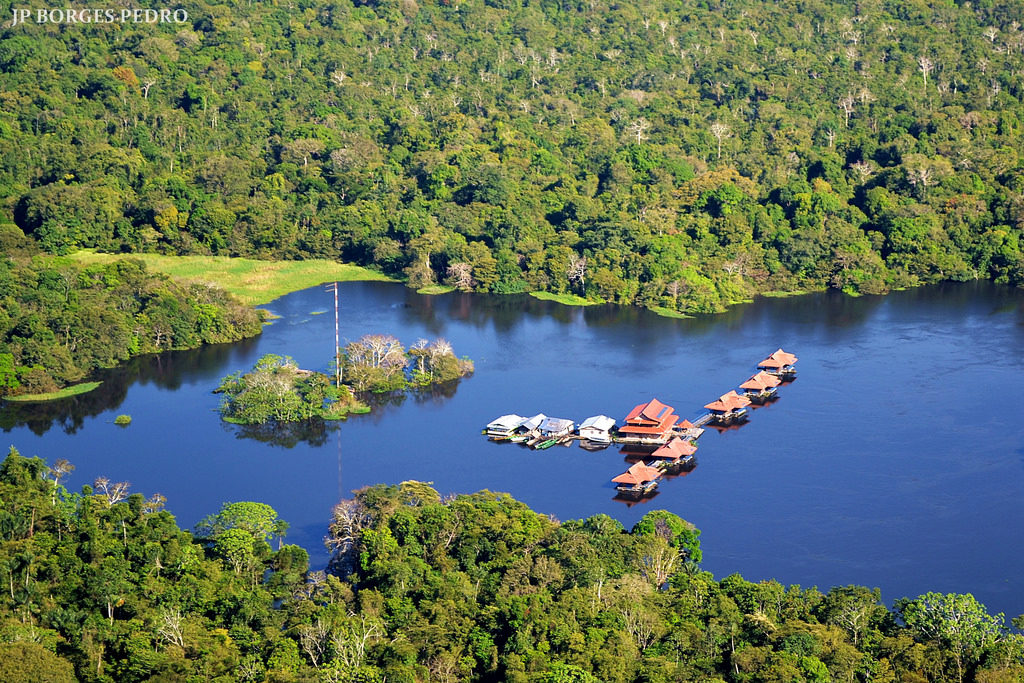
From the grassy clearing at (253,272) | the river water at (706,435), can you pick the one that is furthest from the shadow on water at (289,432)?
the grassy clearing at (253,272)

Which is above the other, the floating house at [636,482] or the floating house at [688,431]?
the floating house at [688,431]

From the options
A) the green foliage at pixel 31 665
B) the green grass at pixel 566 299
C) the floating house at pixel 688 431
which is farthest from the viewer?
the green grass at pixel 566 299

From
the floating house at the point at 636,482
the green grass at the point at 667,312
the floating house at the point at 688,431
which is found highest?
the green grass at the point at 667,312

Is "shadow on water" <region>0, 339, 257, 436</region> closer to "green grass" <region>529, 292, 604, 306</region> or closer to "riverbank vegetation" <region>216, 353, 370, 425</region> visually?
"riverbank vegetation" <region>216, 353, 370, 425</region>

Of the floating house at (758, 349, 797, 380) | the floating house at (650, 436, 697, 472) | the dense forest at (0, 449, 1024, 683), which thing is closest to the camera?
the dense forest at (0, 449, 1024, 683)

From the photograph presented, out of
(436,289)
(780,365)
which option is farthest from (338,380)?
(436,289)

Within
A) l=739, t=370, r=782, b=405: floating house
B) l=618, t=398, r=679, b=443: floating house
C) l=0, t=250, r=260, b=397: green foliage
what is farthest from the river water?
l=618, t=398, r=679, b=443: floating house

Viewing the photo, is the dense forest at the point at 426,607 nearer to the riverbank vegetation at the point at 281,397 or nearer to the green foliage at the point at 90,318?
the riverbank vegetation at the point at 281,397
